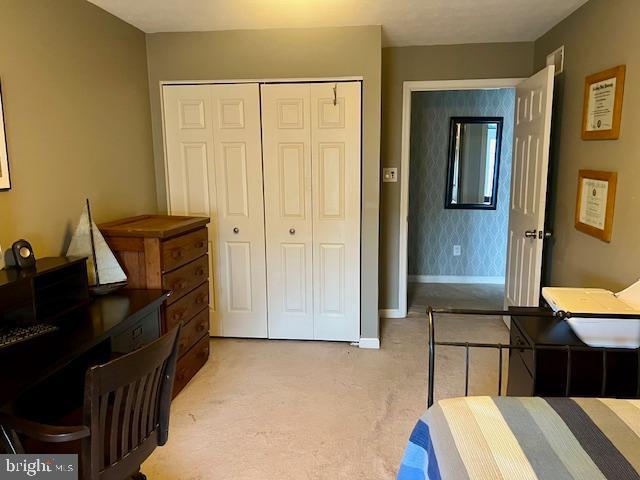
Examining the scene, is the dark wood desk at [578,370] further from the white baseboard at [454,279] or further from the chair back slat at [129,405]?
the white baseboard at [454,279]

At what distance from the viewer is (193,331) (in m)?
2.93

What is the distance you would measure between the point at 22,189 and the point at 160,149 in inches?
51.4

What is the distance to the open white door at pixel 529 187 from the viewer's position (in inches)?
114

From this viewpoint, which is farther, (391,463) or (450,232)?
(450,232)

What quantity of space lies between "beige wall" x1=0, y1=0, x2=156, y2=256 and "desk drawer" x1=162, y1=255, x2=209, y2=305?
1.86ft

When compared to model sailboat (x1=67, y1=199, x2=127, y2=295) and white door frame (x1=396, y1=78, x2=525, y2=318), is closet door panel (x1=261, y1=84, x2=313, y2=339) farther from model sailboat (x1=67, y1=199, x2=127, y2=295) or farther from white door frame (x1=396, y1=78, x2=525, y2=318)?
model sailboat (x1=67, y1=199, x2=127, y2=295)

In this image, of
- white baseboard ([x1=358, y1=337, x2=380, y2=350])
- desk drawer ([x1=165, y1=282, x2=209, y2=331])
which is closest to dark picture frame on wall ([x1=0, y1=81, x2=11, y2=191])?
desk drawer ([x1=165, y1=282, x2=209, y2=331])

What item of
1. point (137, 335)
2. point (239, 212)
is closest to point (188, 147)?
point (239, 212)

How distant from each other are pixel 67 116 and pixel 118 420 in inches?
67.7

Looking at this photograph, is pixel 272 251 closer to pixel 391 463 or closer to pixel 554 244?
pixel 391 463

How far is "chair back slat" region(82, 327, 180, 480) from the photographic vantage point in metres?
1.33

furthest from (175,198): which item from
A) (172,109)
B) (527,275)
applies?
(527,275)

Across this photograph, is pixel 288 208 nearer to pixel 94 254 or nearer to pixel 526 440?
pixel 94 254

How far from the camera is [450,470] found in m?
1.11
